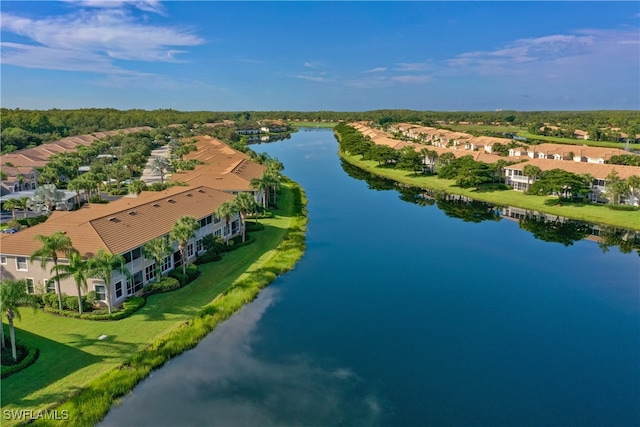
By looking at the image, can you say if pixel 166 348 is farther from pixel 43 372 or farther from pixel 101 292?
pixel 101 292

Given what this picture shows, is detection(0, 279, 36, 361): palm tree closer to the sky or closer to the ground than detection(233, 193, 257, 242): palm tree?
closer to the ground

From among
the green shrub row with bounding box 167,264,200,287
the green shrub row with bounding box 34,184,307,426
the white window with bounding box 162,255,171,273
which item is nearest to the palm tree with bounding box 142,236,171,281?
the green shrub row with bounding box 167,264,200,287

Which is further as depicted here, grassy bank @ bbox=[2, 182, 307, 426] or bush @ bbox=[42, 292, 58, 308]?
bush @ bbox=[42, 292, 58, 308]

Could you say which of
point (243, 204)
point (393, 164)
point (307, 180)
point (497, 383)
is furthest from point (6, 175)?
point (393, 164)

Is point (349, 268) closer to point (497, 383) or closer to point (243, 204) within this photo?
point (243, 204)

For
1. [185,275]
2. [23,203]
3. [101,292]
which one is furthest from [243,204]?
[23,203]

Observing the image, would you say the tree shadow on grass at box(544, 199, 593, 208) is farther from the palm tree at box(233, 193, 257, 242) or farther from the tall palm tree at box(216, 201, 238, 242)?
the tall palm tree at box(216, 201, 238, 242)
